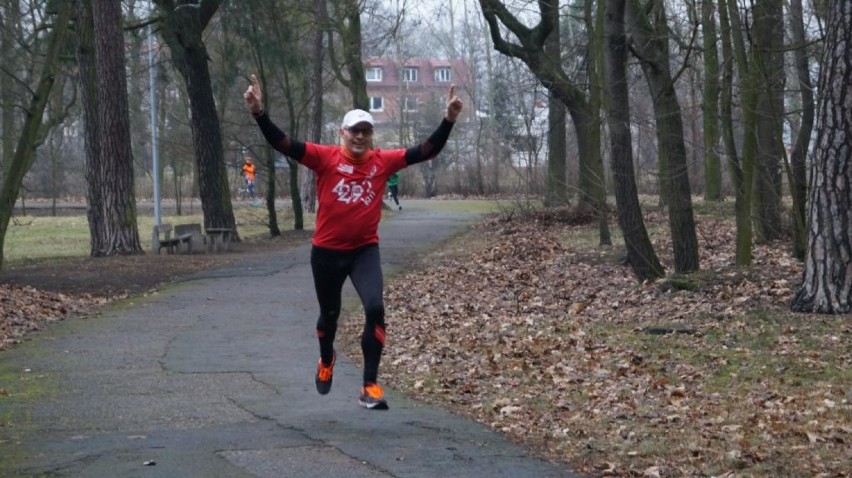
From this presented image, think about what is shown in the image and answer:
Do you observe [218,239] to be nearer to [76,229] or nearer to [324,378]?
[76,229]

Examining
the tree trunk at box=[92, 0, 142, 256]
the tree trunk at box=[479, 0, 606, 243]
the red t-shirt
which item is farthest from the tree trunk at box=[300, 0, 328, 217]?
the red t-shirt

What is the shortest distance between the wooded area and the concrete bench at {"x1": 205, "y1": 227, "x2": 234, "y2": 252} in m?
1.63

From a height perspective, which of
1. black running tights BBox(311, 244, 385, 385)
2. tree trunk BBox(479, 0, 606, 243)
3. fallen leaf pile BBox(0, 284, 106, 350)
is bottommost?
fallen leaf pile BBox(0, 284, 106, 350)

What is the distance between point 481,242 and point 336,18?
1152 centimetres

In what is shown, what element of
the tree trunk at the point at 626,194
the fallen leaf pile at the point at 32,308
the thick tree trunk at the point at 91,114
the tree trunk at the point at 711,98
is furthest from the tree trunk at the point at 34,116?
the tree trunk at the point at 711,98

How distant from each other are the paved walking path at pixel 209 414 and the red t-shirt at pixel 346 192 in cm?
132

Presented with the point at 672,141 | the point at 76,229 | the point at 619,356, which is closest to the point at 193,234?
the point at 672,141

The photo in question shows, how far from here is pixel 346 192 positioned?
8.49 meters

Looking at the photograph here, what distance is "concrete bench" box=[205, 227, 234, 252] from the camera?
91.5 feet

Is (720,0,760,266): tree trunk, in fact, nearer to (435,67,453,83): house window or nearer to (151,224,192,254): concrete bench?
(151,224,192,254): concrete bench

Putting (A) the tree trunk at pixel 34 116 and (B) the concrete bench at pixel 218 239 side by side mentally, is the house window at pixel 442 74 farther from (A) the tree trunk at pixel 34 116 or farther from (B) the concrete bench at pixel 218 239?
(A) the tree trunk at pixel 34 116

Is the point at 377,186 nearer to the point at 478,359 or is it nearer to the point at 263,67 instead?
the point at 478,359

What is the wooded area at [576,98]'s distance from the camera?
14665mm

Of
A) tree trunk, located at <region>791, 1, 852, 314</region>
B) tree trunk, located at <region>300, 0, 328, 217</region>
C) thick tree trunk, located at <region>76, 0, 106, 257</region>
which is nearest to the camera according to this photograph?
tree trunk, located at <region>791, 1, 852, 314</region>
